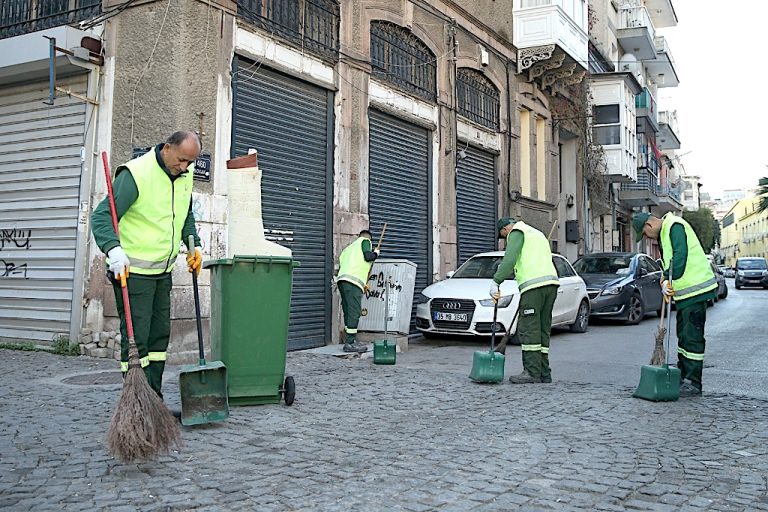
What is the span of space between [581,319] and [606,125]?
47.1 ft

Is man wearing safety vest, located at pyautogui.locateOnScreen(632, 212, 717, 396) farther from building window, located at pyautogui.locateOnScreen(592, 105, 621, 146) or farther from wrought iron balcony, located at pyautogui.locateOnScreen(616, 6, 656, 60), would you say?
wrought iron balcony, located at pyautogui.locateOnScreen(616, 6, 656, 60)

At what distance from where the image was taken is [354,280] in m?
9.34

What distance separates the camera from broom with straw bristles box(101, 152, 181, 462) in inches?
149

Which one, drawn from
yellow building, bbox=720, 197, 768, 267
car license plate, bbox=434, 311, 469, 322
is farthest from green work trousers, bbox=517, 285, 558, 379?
yellow building, bbox=720, 197, 768, 267

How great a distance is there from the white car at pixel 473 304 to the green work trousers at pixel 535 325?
9.07 ft

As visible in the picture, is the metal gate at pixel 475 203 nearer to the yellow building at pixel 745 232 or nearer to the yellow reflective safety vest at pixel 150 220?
the yellow reflective safety vest at pixel 150 220

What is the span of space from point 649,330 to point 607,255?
2936 mm

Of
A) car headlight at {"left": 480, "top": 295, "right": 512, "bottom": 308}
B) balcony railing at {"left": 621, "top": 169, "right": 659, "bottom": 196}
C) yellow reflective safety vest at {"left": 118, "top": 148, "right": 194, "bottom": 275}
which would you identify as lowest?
car headlight at {"left": 480, "top": 295, "right": 512, "bottom": 308}

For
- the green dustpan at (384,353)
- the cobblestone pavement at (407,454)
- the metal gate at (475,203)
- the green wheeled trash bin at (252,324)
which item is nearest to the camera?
the cobblestone pavement at (407,454)

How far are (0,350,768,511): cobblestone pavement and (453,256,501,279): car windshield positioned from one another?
5155 mm

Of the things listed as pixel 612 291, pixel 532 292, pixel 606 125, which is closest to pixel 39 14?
pixel 532 292

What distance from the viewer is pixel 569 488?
3811mm

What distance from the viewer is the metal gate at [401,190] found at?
12.0 metres

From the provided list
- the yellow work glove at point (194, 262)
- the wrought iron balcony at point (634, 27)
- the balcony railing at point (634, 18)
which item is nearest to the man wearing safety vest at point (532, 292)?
the yellow work glove at point (194, 262)
